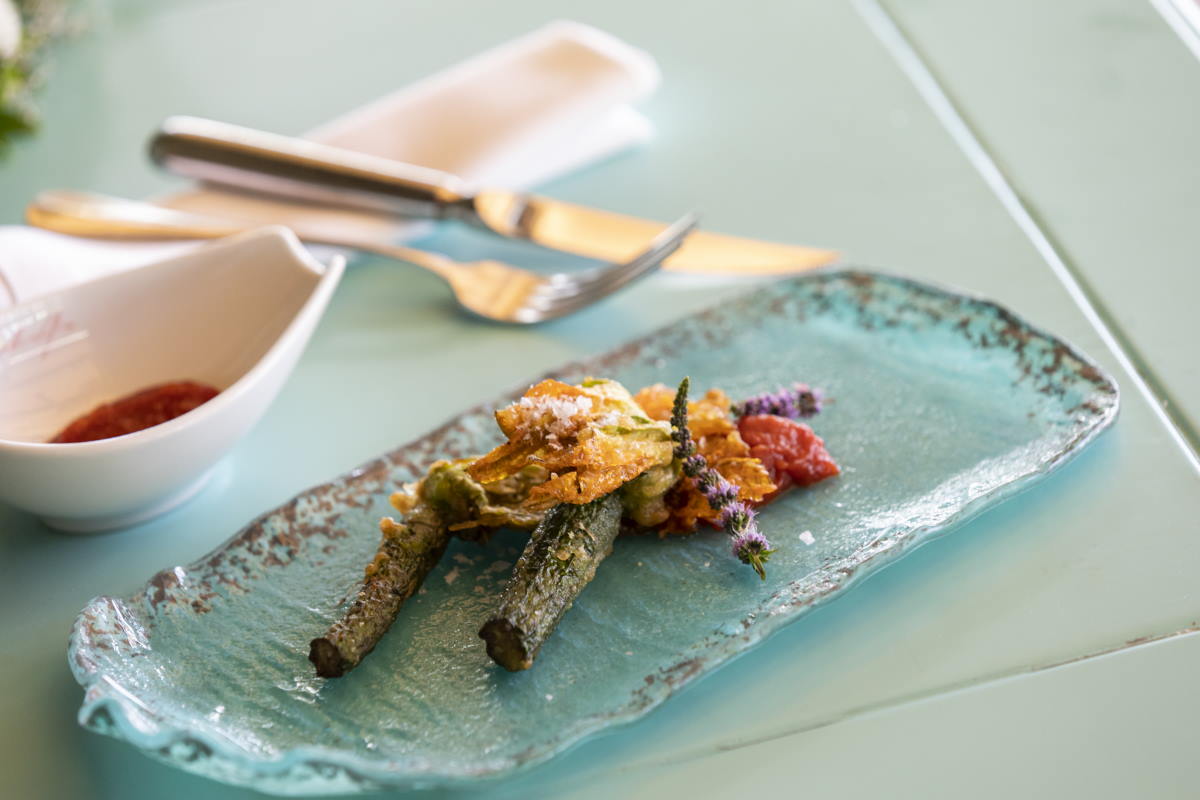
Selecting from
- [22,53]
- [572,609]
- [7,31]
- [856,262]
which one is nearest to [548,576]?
[572,609]

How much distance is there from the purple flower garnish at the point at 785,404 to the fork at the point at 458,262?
365mm

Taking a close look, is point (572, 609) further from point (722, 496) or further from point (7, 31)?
point (7, 31)

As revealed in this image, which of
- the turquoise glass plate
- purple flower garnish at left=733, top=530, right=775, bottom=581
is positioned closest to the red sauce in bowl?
the turquoise glass plate

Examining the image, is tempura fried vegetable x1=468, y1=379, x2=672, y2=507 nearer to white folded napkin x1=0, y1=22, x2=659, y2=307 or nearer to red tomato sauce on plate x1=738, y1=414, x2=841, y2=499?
red tomato sauce on plate x1=738, y1=414, x2=841, y2=499

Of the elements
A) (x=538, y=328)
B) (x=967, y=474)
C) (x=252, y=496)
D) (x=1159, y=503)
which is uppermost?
(x=252, y=496)

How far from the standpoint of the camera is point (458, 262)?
71.6 inches

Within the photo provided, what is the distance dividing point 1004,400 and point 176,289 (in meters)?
0.98

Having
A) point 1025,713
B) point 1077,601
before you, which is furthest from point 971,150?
point 1025,713

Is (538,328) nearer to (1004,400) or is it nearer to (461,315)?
(461,315)

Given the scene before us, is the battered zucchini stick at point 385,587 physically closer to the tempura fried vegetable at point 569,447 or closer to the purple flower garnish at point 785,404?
the tempura fried vegetable at point 569,447

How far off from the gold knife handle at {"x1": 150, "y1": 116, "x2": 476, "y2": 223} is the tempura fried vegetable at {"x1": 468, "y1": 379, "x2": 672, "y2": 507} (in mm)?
752

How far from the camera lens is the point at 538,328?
1.65 metres

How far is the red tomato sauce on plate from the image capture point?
3.95 ft

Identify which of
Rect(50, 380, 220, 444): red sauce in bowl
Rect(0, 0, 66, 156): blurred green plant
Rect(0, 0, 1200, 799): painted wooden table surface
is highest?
Rect(0, 0, 66, 156): blurred green plant
